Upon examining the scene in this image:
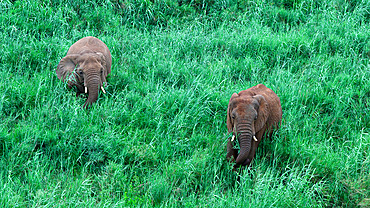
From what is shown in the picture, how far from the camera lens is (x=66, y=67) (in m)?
5.54

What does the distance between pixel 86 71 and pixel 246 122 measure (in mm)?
2605

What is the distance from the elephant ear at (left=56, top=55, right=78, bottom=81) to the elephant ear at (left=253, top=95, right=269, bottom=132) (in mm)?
2855

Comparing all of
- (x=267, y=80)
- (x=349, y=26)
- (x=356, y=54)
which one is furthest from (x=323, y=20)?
(x=267, y=80)

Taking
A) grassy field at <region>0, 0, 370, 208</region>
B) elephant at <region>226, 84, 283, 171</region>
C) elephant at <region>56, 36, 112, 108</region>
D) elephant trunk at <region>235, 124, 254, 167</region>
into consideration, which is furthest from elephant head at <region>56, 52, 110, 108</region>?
elephant trunk at <region>235, 124, 254, 167</region>

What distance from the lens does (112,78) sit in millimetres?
6031

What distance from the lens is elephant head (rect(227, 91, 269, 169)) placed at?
13.8ft

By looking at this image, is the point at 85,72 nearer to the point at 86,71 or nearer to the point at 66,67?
the point at 86,71

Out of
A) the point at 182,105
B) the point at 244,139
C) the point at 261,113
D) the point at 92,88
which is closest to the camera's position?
the point at 244,139

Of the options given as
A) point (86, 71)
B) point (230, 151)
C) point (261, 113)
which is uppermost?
point (86, 71)

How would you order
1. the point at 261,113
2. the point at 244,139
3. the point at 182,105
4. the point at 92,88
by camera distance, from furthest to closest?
the point at 182,105
the point at 92,88
the point at 261,113
the point at 244,139

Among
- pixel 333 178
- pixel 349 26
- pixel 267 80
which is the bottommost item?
pixel 333 178

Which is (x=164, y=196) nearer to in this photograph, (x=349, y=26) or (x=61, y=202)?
(x=61, y=202)

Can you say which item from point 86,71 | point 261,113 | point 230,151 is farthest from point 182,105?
point 86,71

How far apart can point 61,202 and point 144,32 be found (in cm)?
478
